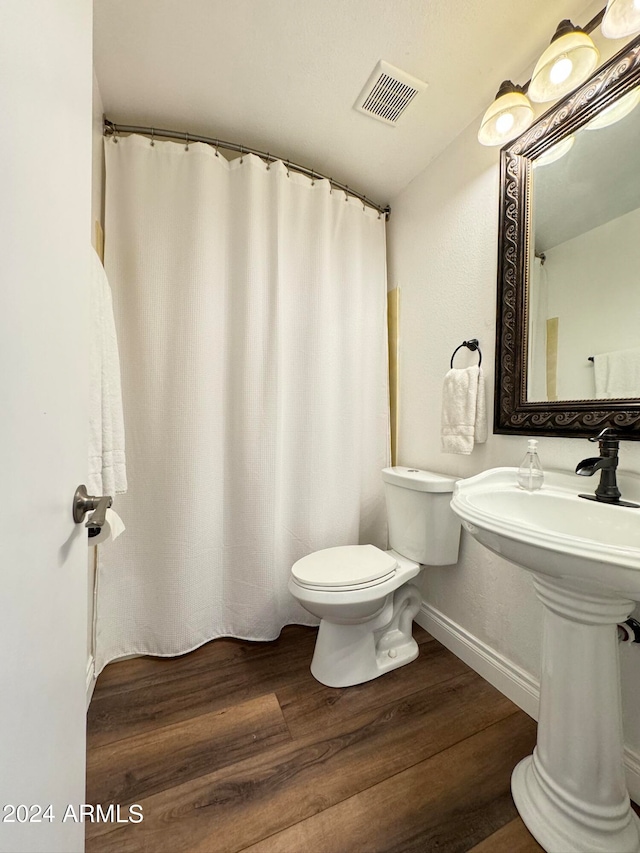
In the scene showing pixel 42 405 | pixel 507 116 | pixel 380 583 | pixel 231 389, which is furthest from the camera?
pixel 231 389

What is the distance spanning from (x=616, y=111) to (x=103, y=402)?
68.2 inches

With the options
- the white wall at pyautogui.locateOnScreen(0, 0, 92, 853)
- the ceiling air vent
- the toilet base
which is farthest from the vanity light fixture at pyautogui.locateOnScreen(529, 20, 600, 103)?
the toilet base

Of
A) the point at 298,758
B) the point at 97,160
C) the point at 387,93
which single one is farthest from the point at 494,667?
the point at 97,160

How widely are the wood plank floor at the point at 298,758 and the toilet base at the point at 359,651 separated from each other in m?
0.04

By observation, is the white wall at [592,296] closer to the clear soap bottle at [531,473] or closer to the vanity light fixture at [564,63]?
the clear soap bottle at [531,473]

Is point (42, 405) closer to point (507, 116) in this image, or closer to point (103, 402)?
point (103, 402)

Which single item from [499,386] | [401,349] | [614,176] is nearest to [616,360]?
[499,386]

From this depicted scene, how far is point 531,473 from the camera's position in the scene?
40.9 inches

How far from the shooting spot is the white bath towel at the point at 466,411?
1.32 metres

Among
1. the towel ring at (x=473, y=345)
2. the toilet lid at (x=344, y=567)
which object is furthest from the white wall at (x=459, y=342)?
the toilet lid at (x=344, y=567)

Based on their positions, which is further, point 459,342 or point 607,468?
point 459,342

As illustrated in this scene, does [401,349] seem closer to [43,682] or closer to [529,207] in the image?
[529,207]

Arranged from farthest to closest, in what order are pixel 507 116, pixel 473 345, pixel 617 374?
pixel 473 345 < pixel 507 116 < pixel 617 374

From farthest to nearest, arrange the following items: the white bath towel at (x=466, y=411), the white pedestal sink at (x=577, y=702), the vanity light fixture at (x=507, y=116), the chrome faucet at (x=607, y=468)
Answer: the white bath towel at (x=466, y=411) < the vanity light fixture at (x=507, y=116) < the chrome faucet at (x=607, y=468) < the white pedestal sink at (x=577, y=702)
